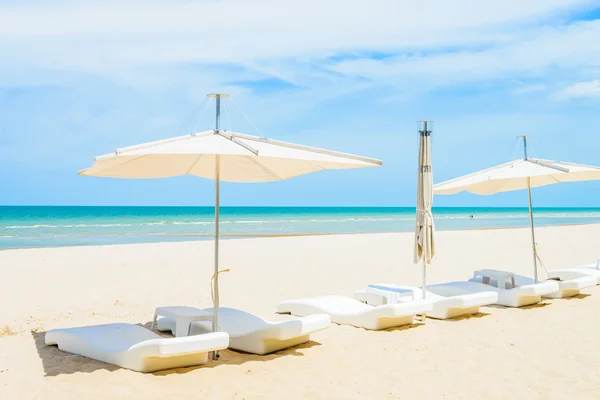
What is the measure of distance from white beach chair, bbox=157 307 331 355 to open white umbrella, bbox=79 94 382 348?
0.31 metres

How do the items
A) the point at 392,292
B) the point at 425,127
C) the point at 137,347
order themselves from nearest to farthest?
the point at 137,347 < the point at 425,127 < the point at 392,292

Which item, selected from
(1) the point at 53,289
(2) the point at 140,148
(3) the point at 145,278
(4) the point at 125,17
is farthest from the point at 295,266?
(2) the point at 140,148

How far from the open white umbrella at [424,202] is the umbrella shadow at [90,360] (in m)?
1.99

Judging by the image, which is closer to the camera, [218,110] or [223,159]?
[218,110]

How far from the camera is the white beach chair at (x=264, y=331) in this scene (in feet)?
17.2

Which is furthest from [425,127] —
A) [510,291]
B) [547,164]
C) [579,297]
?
[579,297]

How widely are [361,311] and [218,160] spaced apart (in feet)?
8.32

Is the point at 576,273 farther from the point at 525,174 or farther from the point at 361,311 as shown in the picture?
the point at 361,311

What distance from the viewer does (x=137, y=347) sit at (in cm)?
456

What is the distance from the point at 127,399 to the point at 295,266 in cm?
871

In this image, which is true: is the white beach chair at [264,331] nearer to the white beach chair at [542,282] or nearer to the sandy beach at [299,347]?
the sandy beach at [299,347]

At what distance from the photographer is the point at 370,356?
536 cm

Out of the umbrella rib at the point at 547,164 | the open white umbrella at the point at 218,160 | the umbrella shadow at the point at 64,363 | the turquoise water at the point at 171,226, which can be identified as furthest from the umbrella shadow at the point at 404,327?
the turquoise water at the point at 171,226

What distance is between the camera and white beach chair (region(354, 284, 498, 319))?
275 inches
